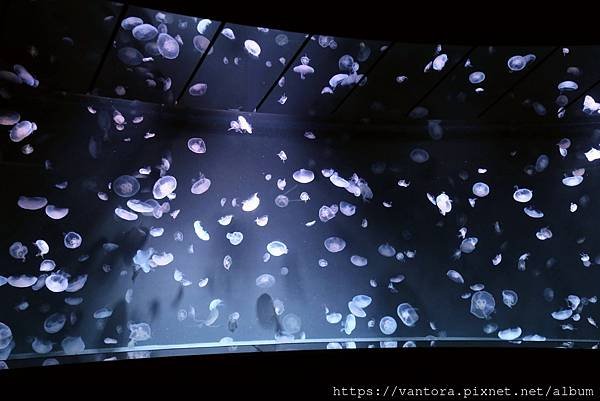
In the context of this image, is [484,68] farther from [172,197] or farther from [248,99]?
[172,197]

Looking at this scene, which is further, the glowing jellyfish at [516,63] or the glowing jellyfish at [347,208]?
the glowing jellyfish at [347,208]

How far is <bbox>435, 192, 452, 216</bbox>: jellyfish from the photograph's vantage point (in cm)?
796

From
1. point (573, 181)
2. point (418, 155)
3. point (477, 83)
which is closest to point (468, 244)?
point (418, 155)

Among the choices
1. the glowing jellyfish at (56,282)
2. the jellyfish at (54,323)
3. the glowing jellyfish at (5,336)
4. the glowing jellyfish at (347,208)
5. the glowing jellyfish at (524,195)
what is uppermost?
the glowing jellyfish at (524,195)

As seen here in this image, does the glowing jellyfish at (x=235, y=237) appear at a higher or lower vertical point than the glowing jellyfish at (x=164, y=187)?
lower

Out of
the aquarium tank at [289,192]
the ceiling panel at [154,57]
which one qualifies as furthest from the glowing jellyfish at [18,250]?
the ceiling panel at [154,57]

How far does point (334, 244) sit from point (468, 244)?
1.94m

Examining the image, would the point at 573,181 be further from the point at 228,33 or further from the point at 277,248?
the point at 228,33

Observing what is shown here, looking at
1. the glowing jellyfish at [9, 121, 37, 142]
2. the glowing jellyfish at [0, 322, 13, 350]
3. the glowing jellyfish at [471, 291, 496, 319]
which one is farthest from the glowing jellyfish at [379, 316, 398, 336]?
the glowing jellyfish at [9, 121, 37, 142]

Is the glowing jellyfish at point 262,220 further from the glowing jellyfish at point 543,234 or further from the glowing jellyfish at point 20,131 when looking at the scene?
the glowing jellyfish at point 543,234

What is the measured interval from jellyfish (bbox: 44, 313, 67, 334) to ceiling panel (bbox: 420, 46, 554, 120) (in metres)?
5.19

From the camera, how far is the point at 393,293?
7.70 m

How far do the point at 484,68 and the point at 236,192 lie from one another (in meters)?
3.60

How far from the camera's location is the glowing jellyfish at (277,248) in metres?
7.59
